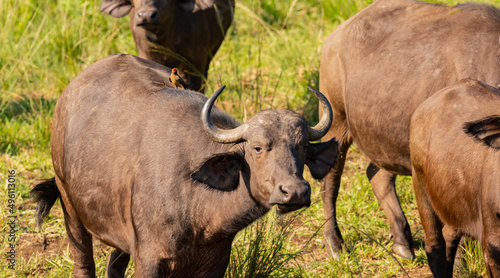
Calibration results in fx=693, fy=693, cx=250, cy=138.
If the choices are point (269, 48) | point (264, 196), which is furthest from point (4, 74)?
point (264, 196)

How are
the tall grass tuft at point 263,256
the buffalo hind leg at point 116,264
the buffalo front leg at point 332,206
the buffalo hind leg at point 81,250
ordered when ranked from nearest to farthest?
1. the tall grass tuft at point 263,256
2. the buffalo hind leg at point 81,250
3. the buffalo hind leg at point 116,264
4. the buffalo front leg at point 332,206

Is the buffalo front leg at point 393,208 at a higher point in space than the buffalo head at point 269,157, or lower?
lower

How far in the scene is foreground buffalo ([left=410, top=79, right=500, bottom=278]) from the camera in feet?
14.5

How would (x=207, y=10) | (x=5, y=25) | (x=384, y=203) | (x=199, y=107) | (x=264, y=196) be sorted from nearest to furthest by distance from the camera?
1. (x=264, y=196)
2. (x=199, y=107)
3. (x=384, y=203)
4. (x=207, y=10)
5. (x=5, y=25)

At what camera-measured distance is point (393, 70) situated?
19.1 ft

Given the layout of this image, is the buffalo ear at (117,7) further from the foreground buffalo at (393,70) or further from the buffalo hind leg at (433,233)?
the buffalo hind leg at (433,233)

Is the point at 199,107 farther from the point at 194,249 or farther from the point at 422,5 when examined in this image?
the point at 422,5

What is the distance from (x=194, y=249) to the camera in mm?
4266

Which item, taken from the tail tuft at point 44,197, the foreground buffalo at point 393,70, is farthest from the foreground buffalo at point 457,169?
the tail tuft at point 44,197

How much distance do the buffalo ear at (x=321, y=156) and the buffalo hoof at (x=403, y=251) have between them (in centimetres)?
217

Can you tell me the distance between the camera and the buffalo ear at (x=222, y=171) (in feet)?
13.4

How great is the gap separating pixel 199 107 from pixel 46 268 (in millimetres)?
2127

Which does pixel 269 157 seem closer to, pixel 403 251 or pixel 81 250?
pixel 81 250

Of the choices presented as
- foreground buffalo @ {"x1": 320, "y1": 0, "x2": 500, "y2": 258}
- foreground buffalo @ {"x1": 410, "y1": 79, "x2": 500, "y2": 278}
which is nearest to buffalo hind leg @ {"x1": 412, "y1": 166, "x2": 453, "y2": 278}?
foreground buffalo @ {"x1": 410, "y1": 79, "x2": 500, "y2": 278}
